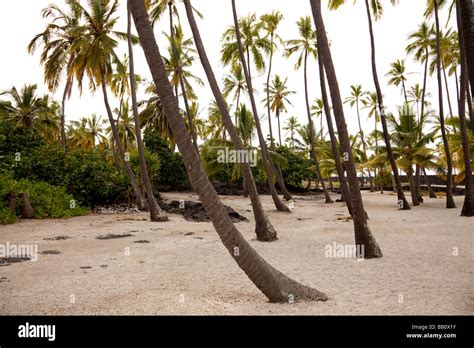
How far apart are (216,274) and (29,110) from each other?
106 feet

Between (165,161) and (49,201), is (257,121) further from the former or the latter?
(165,161)

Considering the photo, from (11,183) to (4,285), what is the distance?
11.1m

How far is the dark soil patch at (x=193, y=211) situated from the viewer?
17.0 metres

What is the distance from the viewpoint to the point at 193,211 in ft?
61.9

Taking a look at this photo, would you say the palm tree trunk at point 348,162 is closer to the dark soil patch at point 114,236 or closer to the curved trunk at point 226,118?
the curved trunk at point 226,118

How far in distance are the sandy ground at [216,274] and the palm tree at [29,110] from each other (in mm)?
22686

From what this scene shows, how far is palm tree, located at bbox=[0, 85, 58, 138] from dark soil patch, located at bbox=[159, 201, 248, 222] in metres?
18.4

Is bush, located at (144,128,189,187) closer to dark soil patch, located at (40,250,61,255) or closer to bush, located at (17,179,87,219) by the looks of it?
bush, located at (17,179,87,219)

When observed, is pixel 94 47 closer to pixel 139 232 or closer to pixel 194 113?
pixel 139 232

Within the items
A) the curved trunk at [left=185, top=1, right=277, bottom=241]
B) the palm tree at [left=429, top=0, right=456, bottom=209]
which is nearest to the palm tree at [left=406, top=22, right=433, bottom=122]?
the palm tree at [left=429, top=0, right=456, bottom=209]

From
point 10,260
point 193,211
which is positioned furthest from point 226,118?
point 193,211

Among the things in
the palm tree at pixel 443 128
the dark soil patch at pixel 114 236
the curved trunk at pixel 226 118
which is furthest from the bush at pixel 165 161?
the curved trunk at pixel 226 118

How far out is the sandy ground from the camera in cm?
497
